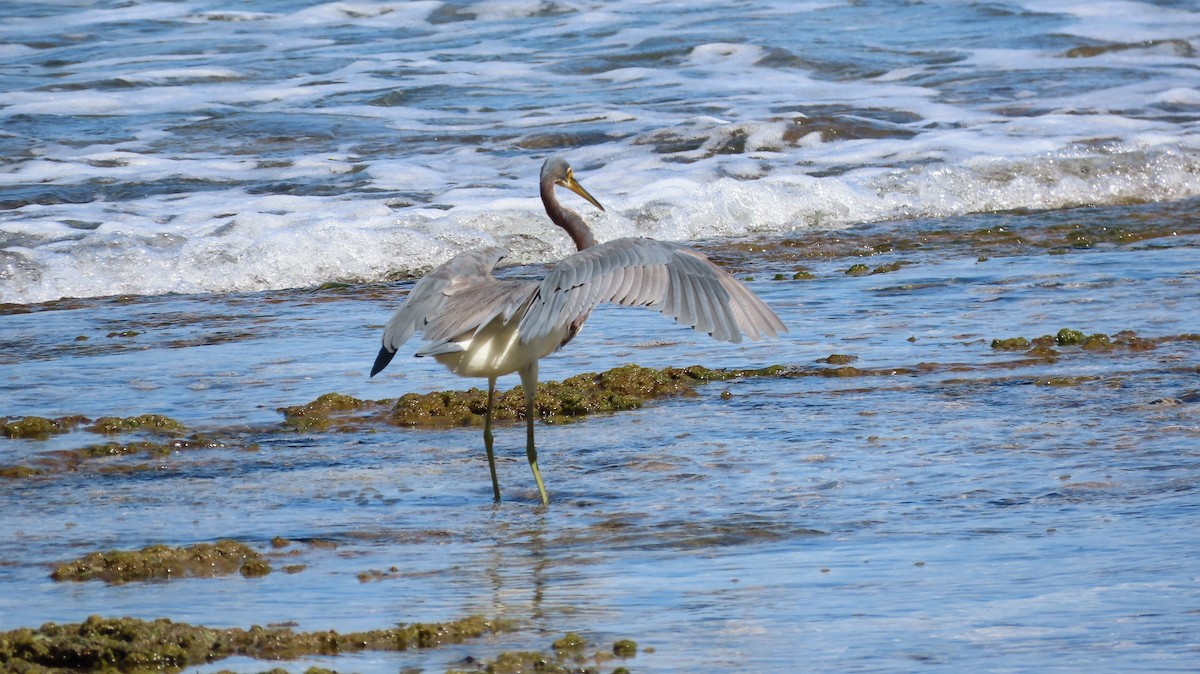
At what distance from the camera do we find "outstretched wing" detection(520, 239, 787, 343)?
433 centimetres

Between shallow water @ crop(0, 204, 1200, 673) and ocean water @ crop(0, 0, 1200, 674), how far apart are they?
0.02m

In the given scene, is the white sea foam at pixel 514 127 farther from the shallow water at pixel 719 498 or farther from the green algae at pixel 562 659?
the green algae at pixel 562 659

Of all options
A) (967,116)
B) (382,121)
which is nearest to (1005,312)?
(967,116)

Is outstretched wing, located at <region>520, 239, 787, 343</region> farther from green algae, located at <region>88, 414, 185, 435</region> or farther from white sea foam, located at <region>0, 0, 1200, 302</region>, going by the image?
white sea foam, located at <region>0, 0, 1200, 302</region>

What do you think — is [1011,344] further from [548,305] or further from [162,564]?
[162,564]

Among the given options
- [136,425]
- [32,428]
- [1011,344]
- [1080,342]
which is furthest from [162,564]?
[1080,342]

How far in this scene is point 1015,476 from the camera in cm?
455

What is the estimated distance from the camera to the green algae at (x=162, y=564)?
12.5ft

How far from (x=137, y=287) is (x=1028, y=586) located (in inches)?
268

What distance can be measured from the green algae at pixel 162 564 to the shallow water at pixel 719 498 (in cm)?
6

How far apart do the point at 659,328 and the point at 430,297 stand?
272 centimetres

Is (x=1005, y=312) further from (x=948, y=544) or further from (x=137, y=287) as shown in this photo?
(x=137, y=287)

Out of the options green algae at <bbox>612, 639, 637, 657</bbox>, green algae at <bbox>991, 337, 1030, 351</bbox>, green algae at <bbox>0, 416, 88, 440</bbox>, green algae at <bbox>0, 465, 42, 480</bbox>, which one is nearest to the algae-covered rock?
green algae at <bbox>0, 416, 88, 440</bbox>

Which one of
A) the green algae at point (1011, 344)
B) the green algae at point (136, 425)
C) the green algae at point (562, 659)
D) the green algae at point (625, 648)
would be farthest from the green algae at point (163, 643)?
the green algae at point (1011, 344)
